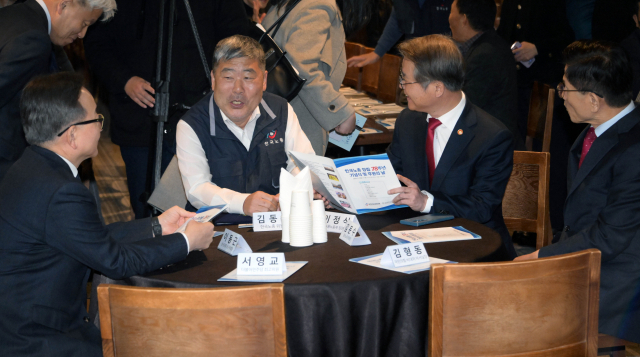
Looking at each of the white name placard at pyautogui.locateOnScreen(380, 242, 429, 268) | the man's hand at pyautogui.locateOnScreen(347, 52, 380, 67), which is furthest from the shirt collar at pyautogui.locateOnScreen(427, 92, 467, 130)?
the man's hand at pyautogui.locateOnScreen(347, 52, 380, 67)

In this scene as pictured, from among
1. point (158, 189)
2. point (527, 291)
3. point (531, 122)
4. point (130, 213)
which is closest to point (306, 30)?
point (158, 189)

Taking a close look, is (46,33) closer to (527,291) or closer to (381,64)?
(527,291)

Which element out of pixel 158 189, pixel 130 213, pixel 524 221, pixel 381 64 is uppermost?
pixel 381 64

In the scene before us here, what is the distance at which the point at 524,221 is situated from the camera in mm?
2826

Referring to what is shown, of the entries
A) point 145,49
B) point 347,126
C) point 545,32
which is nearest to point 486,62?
point 545,32

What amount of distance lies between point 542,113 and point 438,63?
1340mm

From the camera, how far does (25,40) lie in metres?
2.43

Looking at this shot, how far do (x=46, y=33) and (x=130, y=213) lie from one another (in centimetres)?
234

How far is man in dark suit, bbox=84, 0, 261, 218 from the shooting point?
3.14 metres

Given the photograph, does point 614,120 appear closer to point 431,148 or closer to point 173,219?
point 431,148

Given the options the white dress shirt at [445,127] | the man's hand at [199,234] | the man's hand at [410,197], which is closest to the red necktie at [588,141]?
the white dress shirt at [445,127]

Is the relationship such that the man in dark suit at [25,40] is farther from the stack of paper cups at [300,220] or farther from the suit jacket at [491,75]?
the suit jacket at [491,75]

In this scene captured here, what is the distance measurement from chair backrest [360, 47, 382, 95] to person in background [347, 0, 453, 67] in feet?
0.54

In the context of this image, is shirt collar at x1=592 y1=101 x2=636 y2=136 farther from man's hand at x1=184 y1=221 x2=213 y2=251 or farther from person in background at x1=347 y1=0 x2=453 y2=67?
person in background at x1=347 y1=0 x2=453 y2=67
